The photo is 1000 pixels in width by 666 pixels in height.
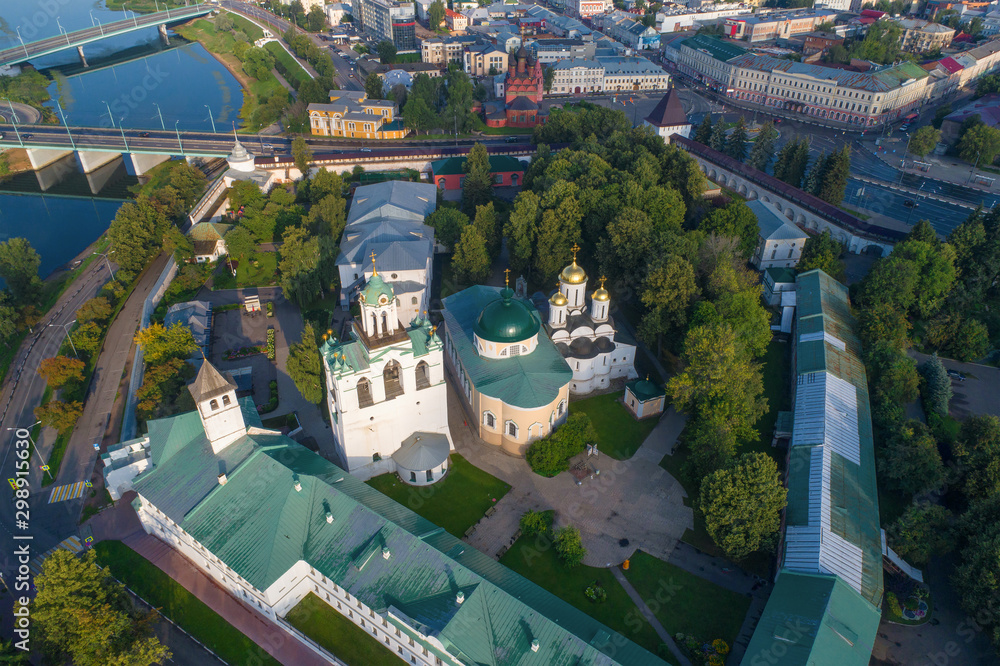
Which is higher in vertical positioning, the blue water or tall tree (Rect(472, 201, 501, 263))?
tall tree (Rect(472, 201, 501, 263))

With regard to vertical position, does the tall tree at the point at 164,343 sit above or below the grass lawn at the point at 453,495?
above

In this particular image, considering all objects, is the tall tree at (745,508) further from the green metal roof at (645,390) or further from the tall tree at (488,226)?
the tall tree at (488,226)

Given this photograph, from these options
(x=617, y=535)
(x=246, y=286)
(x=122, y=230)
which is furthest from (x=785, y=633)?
(x=122, y=230)

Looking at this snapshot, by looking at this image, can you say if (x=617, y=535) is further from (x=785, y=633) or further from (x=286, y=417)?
(x=286, y=417)

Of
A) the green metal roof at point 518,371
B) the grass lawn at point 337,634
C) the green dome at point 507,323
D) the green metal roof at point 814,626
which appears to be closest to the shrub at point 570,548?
the green metal roof at point 518,371

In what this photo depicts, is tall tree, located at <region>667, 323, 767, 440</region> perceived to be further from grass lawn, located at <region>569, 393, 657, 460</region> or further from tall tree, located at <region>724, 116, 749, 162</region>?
tall tree, located at <region>724, 116, 749, 162</region>

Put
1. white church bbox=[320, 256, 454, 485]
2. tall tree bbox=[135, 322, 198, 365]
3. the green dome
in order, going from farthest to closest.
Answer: tall tree bbox=[135, 322, 198, 365], the green dome, white church bbox=[320, 256, 454, 485]

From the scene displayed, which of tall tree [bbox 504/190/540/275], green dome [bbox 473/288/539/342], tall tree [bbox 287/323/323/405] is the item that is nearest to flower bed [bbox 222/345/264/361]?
tall tree [bbox 287/323/323/405]

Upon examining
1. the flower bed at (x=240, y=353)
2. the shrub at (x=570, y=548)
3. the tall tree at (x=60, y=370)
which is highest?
the tall tree at (x=60, y=370)
